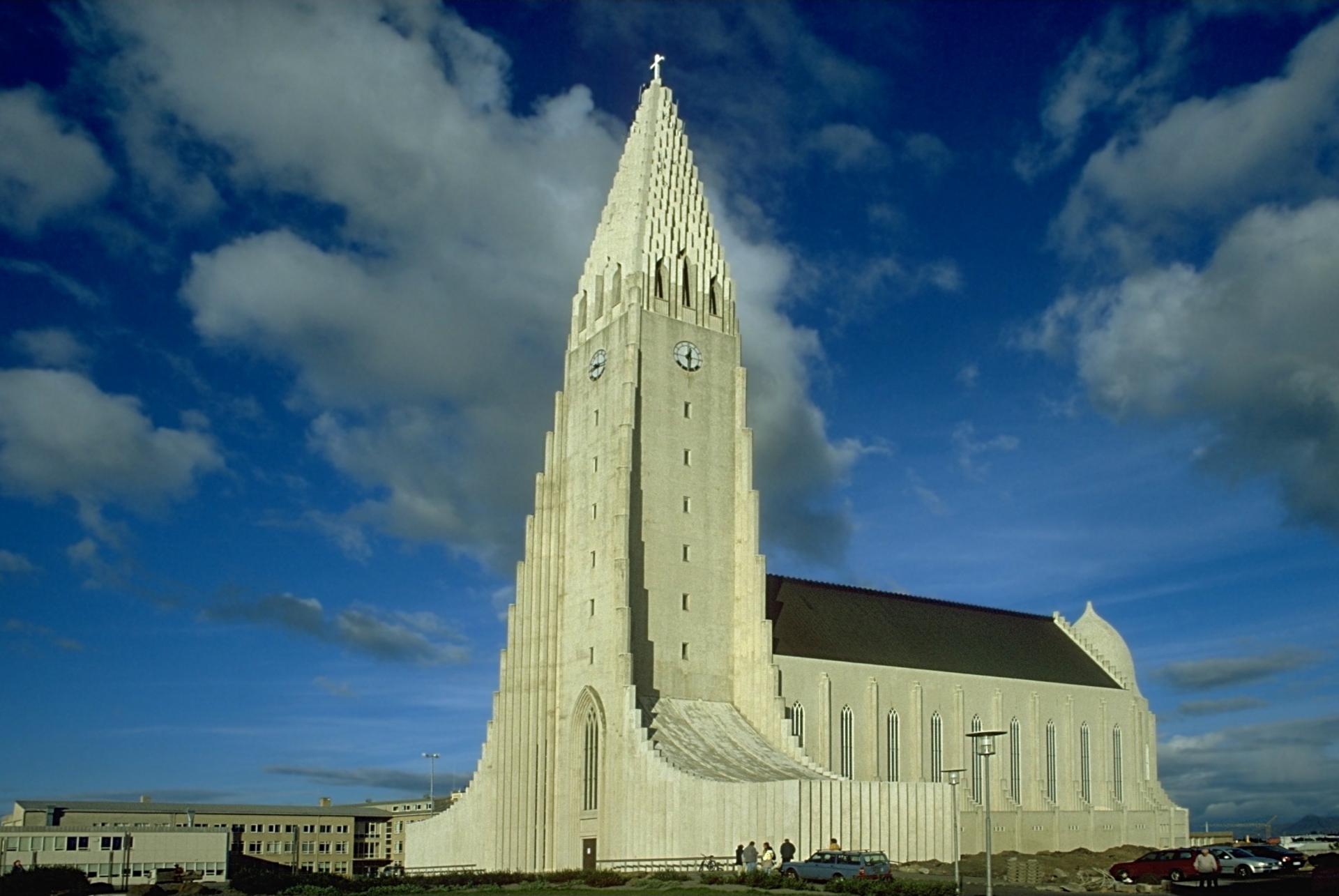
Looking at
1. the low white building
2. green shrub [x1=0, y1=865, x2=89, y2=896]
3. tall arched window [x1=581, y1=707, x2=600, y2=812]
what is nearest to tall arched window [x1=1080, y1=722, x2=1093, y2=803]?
tall arched window [x1=581, y1=707, x2=600, y2=812]

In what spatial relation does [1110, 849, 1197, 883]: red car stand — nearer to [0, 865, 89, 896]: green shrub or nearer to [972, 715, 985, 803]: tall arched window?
[972, 715, 985, 803]: tall arched window

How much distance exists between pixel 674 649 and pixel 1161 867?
2607 centimetres

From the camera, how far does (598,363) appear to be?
7294 centimetres

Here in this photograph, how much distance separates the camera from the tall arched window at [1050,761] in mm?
80250

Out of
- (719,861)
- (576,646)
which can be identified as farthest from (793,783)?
(576,646)

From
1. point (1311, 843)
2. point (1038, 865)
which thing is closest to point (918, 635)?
point (1311, 843)

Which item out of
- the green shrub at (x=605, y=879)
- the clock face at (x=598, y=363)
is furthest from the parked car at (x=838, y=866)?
the clock face at (x=598, y=363)

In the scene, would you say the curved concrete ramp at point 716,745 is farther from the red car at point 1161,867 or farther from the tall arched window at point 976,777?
the tall arched window at point 976,777

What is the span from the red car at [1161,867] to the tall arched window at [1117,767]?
117 ft

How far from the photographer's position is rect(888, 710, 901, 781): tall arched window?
72500 mm

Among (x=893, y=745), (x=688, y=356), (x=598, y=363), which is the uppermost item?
(x=688, y=356)

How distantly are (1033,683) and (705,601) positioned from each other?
80.1ft

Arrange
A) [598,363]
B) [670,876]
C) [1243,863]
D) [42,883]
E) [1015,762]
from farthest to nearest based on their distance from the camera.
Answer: [1015,762], [598,363], [42,883], [1243,863], [670,876]

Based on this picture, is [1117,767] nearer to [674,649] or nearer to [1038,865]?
[1038,865]
